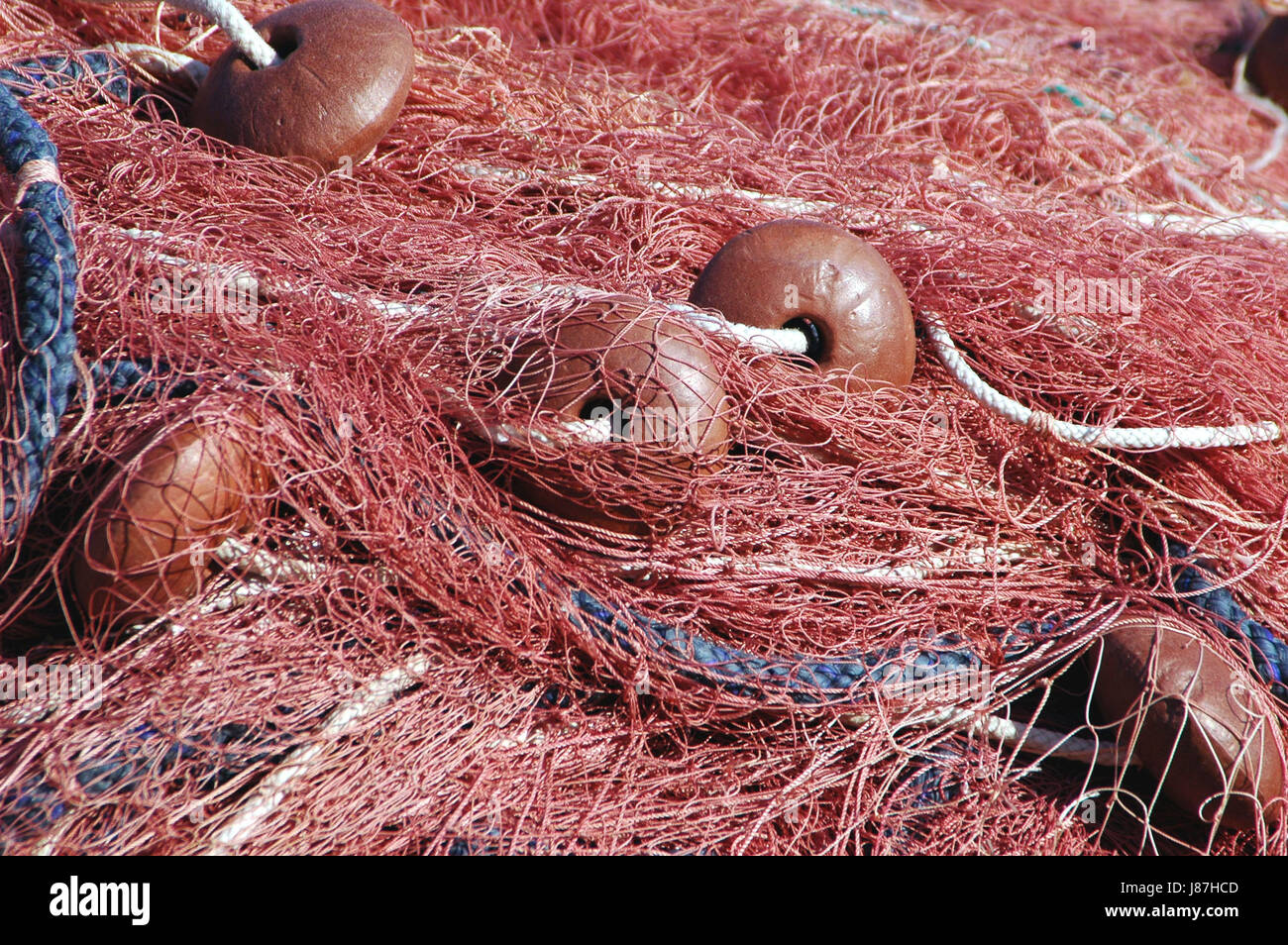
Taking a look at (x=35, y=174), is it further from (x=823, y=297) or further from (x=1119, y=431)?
(x=1119, y=431)

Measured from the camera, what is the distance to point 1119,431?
1986 millimetres

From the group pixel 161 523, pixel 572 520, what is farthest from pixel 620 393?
pixel 161 523

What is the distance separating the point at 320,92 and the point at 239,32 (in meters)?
0.22

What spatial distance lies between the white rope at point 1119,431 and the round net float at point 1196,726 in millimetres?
384

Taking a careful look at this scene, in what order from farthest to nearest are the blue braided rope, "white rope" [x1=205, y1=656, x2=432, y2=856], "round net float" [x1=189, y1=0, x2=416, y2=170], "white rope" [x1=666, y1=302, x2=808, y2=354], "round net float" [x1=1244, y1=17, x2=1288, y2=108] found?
"round net float" [x1=1244, y1=17, x2=1288, y2=108] → "round net float" [x1=189, y1=0, x2=416, y2=170] → "white rope" [x1=666, y1=302, x2=808, y2=354] → the blue braided rope → "white rope" [x1=205, y1=656, x2=432, y2=856]

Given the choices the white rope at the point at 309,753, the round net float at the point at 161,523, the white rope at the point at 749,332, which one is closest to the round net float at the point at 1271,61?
the white rope at the point at 749,332

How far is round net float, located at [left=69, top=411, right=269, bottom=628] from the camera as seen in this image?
60.2 inches

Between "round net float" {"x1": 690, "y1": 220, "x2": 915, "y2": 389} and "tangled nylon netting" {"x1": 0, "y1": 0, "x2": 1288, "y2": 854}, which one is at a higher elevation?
"round net float" {"x1": 690, "y1": 220, "x2": 915, "y2": 389}

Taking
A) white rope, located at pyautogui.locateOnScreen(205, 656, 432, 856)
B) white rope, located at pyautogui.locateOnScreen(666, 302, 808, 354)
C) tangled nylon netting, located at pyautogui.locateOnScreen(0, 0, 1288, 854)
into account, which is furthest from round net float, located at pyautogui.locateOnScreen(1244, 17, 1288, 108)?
white rope, located at pyautogui.locateOnScreen(205, 656, 432, 856)

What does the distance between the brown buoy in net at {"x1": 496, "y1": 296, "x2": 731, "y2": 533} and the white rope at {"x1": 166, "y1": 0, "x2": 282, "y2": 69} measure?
0.98 m

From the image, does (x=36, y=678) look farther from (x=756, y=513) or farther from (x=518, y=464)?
(x=756, y=513)

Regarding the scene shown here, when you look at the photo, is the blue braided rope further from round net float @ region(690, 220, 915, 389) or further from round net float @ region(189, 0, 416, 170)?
round net float @ region(690, 220, 915, 389)

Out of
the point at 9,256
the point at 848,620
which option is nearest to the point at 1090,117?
the point at 848,620

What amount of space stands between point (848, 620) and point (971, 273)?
0.87 metres
